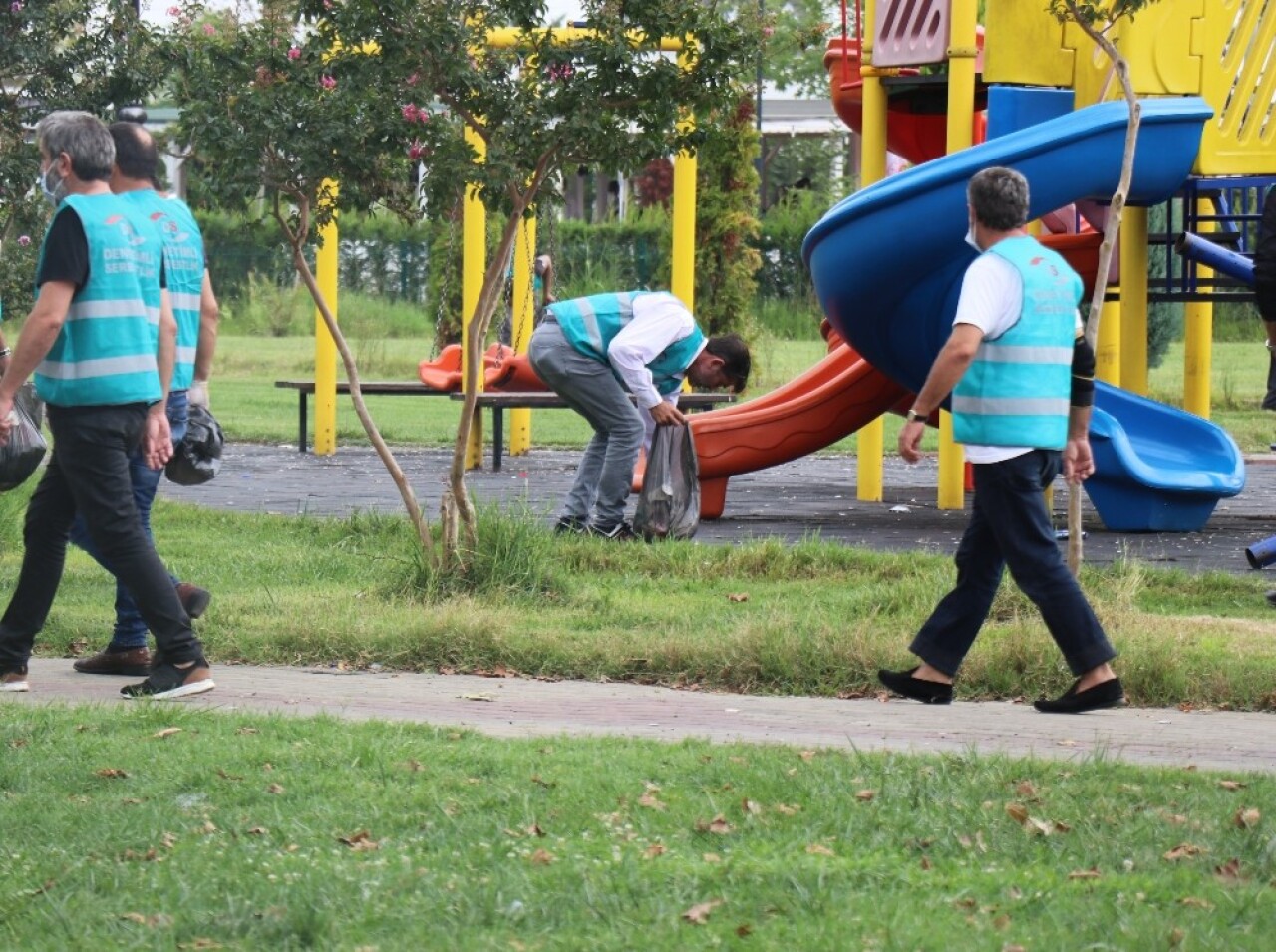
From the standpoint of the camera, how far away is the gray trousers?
11.3 metres

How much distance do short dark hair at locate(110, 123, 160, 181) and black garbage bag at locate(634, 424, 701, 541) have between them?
4400mm

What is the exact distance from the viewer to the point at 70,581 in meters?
9.73

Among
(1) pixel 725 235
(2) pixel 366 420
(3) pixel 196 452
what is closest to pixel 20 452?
(3) pixel 196 452

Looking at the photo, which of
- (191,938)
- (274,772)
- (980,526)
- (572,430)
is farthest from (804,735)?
(572,430)

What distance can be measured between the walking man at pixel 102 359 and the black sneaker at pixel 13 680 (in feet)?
1.38

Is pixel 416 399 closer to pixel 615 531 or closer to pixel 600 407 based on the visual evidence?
pixel 600 407

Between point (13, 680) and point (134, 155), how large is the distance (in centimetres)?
186

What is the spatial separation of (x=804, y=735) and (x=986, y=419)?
4.02 feet

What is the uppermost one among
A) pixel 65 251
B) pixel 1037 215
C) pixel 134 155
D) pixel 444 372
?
pixel 134 155

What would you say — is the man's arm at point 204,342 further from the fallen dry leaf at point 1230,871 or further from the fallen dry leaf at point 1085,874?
the fallen dry leaf at point 1230,871

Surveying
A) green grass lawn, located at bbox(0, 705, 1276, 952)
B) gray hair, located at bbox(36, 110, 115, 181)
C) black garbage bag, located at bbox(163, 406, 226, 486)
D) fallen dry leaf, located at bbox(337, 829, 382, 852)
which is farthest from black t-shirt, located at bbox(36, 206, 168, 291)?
fallen dry leaf, located at bbox(337, 829, 382, 852)

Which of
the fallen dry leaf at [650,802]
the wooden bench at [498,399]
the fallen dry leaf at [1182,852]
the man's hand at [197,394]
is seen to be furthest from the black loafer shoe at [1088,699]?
the wooden bench at [498,399]

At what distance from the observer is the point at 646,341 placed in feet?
36.5

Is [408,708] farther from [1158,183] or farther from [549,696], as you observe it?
[1158,183]
